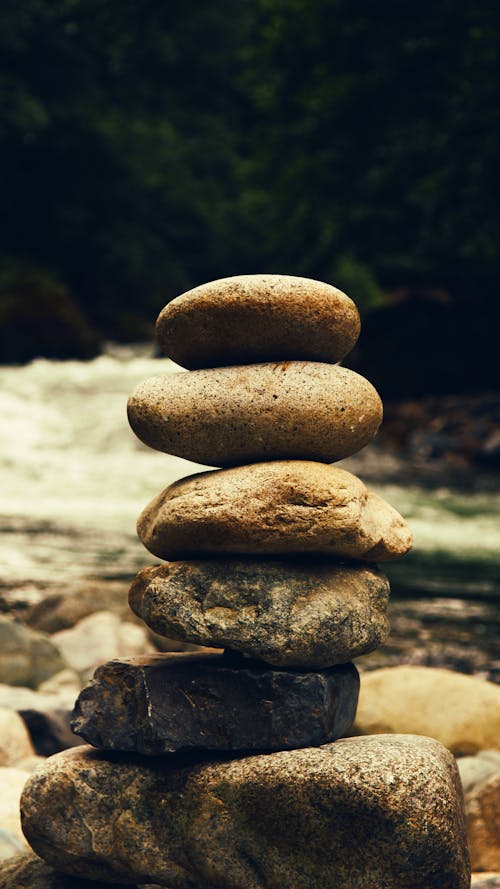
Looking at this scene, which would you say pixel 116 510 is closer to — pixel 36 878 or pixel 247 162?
pixel 36 878

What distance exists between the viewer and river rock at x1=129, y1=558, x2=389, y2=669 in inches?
209

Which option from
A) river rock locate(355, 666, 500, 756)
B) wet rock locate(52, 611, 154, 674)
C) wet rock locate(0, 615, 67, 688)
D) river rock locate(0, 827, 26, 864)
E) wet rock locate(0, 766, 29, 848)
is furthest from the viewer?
wet rock locate(52, 611, 154, 674)

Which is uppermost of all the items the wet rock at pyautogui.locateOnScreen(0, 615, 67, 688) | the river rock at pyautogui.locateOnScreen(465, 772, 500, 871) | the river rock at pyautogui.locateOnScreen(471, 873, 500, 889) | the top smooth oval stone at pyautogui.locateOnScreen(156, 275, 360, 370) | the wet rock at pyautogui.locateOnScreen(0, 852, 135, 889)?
the top smooth oval stone at pyautogui.locateOnScreen(156, 275, 360, 370)

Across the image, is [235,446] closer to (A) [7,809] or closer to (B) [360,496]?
(B) [360,496]

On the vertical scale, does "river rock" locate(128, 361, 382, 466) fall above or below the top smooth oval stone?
below

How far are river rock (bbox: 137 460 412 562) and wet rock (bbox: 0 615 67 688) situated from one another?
191 inches

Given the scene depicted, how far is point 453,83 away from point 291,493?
19.8 meters

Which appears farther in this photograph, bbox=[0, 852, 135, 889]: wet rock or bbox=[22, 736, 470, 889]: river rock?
bbox=[0, 852, 135, 889]: wet rock

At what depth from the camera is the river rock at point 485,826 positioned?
6434 millimetres

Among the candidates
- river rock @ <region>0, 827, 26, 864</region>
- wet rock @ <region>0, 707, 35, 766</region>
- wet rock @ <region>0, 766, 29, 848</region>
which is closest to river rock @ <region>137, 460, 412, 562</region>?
river rock @ <region>0, 827, 26, 864</region>

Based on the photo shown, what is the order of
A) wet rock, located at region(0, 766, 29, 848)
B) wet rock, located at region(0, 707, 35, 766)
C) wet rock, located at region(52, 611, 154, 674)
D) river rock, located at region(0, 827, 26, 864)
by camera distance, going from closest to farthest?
1. river rock, located at region(0, 827, 26, 864)
2. wet rock, located at region(0, 766, 29, 848)
3. wet rock, located at region(0, 707, 35, 766)
4. wet rock, located at region(52, 611, 154, 674)

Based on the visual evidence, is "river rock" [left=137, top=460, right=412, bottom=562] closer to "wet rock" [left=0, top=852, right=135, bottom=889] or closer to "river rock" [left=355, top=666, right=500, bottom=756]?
"wet rock" [left=0, top=852, right=135, bottom=889]

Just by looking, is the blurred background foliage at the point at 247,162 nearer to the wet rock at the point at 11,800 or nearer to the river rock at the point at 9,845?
the wet rock at the point at 11,800

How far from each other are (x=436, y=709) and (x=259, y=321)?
12.9 feet
